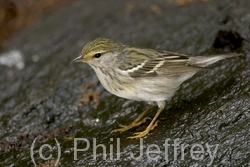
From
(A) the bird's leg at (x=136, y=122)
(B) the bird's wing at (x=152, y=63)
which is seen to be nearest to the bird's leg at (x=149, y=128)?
(A) the bird's leg at (x=136, y=122)

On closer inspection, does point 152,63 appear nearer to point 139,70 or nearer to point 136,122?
point 139,70

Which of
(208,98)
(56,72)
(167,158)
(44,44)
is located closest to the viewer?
(167,158)

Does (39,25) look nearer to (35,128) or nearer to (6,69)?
(6,69)

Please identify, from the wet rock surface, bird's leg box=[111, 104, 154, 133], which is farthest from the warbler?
the wet rock surface

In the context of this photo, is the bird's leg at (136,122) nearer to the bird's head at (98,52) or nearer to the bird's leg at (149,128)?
the bird's leg at (149,128)

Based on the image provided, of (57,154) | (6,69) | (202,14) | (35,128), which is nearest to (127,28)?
(202,14)

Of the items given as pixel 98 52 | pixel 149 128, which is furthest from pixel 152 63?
pixel 149 128

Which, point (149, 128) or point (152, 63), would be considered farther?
point (152, 63)
